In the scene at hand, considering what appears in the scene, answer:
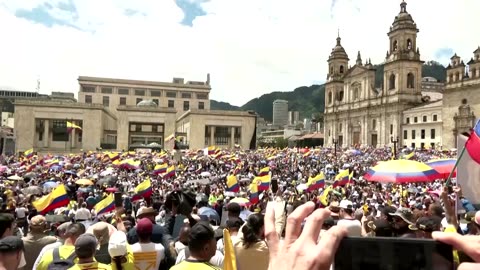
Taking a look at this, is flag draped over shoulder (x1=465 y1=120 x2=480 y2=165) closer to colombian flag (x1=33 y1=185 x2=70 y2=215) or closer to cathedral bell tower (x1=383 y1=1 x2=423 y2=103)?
colombian flag (x1=33 y1=185 x2=70 y2=215)

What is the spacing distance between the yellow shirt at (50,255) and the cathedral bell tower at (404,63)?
7638 centimetres

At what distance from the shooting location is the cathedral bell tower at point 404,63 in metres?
74.9

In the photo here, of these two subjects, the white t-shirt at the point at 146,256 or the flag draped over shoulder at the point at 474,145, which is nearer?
the white t-shirt at the point at 146,256

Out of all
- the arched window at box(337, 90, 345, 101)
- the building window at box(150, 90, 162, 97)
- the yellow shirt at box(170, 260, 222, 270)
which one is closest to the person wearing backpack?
the yellow shirt at box(170, 260, 222, 270)

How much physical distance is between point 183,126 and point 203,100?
2151cm

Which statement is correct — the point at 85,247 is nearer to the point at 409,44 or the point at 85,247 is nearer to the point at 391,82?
A: the point at 391,82

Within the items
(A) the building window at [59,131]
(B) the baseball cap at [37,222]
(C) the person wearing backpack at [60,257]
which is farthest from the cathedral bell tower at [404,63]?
(C) the person wearing backpack at [60,257]

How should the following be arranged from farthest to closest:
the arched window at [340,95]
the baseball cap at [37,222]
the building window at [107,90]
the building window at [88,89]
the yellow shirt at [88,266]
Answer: the building window at [107,90], the building window at [88,89], the arched window at [340,95], the baseball cap at [37,222], the yellow shirt at [88,266]

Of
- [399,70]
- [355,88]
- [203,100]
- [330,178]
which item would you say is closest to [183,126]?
[203,100]

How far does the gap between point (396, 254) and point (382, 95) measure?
8189 cm

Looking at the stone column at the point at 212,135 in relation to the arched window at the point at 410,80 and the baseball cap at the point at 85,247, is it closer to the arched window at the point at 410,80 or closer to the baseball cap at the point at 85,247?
the arched window at the point at 410,80

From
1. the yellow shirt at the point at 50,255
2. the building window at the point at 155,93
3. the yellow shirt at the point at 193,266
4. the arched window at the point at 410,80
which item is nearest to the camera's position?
the yellow shirt at the point at 193,266

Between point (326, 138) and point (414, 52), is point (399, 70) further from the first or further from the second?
point (326, 138)

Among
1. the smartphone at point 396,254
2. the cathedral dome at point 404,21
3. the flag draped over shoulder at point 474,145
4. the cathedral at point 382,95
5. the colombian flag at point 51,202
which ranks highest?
the cathedral dome at point 404,21
